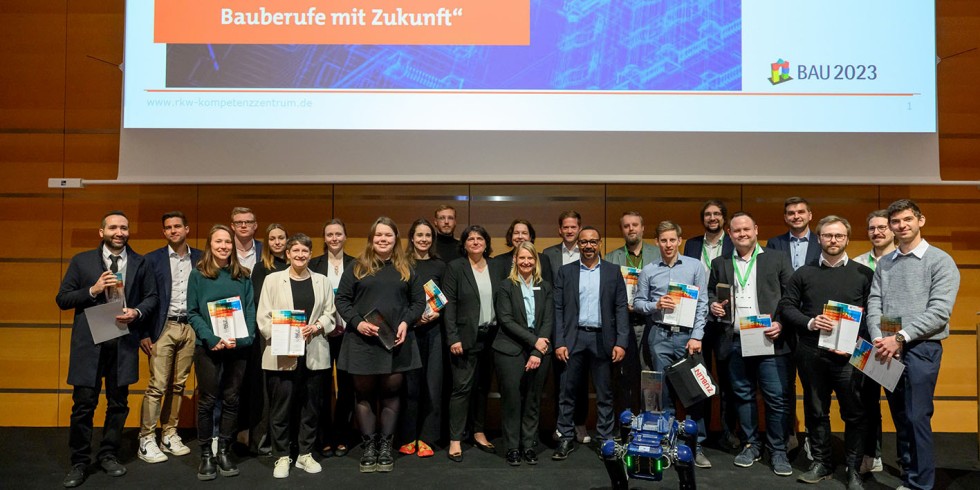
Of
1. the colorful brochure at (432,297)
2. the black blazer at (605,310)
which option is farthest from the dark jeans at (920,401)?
the colorful brochure at (432,297)

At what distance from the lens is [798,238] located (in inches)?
170

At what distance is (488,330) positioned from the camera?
13.9 feet

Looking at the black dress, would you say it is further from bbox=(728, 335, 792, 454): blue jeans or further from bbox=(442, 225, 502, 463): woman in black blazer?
bbox=(728, 335, 792, 454): blue jeans

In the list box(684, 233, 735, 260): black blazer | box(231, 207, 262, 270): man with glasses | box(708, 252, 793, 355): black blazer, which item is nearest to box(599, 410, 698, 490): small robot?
box(708, 252, 793, 355): black blazer

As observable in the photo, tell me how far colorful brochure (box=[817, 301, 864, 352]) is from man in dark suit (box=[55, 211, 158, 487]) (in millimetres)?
3805

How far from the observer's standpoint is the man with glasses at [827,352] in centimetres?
359

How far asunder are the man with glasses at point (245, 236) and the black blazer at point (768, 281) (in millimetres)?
2947

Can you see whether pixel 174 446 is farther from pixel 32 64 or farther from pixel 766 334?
pixel 766 334

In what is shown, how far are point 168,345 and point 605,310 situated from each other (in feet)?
8.77

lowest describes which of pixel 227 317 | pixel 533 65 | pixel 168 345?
pixel 168 345

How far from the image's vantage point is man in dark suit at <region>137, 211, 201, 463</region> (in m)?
4.06

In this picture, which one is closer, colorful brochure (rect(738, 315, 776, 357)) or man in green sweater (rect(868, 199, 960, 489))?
man in green sweater (rect(868, 199, 960, 489))

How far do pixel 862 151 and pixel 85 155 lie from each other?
221 inches

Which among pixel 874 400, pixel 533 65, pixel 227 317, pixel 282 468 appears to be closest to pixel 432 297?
pixel 227 317
